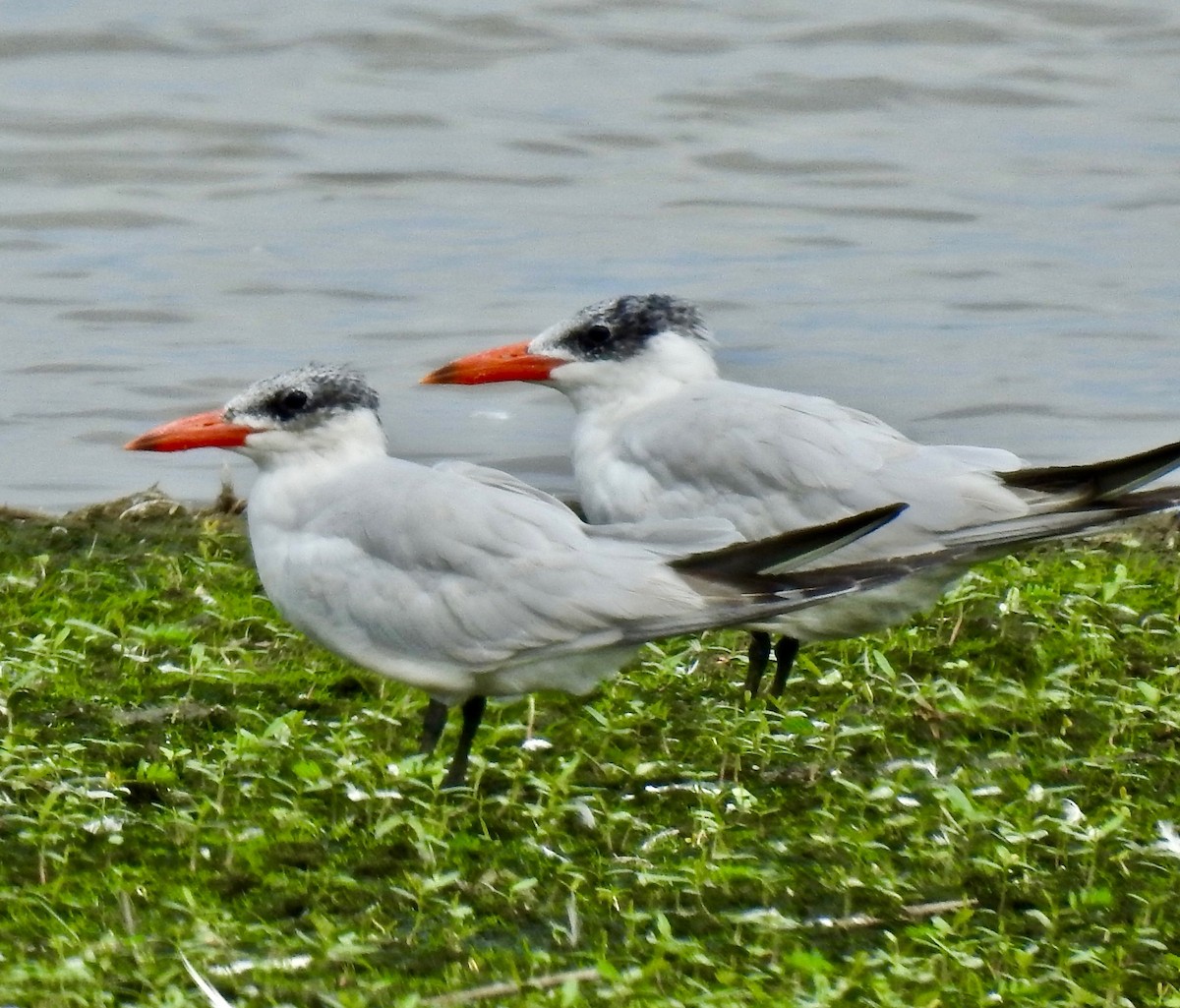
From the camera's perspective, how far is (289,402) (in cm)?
525

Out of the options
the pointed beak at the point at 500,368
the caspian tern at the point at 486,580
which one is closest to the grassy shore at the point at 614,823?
the caspian tern at the point at 486,580

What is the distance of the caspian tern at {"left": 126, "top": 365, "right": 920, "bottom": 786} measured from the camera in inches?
184

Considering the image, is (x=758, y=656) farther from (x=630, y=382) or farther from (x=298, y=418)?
(x=298, y=418)

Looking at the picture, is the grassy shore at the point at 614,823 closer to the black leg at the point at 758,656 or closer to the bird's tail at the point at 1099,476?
Answer: the black leg at the point at 758,656

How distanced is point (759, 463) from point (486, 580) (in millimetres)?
1107

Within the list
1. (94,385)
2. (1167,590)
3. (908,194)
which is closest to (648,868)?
(1167,590)

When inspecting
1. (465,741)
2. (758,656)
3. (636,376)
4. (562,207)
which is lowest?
(562,207)

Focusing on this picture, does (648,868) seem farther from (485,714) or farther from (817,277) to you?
(817,277)

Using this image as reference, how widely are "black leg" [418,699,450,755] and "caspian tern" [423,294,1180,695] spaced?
78 centimetres

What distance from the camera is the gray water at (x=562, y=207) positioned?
36.3 ft

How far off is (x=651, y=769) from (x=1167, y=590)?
238 centimetres

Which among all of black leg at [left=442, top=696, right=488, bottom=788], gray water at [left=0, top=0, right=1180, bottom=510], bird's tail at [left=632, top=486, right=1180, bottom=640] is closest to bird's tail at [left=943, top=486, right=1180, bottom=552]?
bird's tail at [left=632, top=486, right=1180, bottom=640]

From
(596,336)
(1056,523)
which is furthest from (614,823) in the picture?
(596,336)

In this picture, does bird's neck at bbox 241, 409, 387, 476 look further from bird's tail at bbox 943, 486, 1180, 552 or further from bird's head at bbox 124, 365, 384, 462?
bird's tail at bbox 943, 486, 1180, 552
